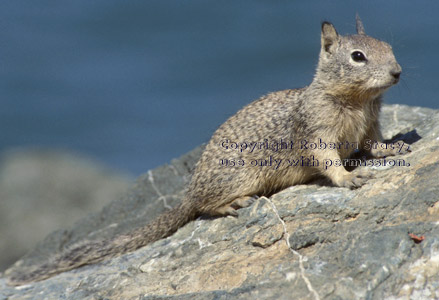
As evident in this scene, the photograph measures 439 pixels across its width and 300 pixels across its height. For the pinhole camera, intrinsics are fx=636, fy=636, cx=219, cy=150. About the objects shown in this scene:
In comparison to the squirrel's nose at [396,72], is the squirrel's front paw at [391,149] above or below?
below

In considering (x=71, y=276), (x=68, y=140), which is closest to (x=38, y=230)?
(x=71, y=276)

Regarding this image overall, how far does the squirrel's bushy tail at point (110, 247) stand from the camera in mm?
7215

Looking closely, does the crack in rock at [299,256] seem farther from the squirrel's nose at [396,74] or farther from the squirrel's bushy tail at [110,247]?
the squirrel's nose at [396,74]

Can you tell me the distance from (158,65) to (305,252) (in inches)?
779

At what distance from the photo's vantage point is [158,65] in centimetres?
2447

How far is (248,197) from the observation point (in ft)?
22.5

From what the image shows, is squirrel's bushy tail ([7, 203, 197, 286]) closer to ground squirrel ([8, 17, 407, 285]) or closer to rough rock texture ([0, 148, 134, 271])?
ground squirrel ([8, 17, 407, 285])

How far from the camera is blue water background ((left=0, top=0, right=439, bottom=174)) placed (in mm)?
22094

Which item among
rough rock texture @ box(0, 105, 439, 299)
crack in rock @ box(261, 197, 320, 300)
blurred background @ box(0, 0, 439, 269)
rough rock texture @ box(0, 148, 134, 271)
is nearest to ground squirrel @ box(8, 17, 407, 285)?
rough rock texture @ box(0, 105, 439, 299)

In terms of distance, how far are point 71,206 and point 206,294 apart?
897 cm

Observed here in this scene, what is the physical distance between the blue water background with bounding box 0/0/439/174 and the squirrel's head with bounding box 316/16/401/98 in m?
14.0

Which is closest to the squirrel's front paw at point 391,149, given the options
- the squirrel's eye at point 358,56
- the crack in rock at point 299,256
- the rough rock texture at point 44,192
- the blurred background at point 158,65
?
the squirrel's eye at point 358,56

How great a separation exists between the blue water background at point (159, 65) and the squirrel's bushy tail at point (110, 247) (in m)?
12.8

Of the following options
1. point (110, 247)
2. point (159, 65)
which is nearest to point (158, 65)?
point (159, 65)
